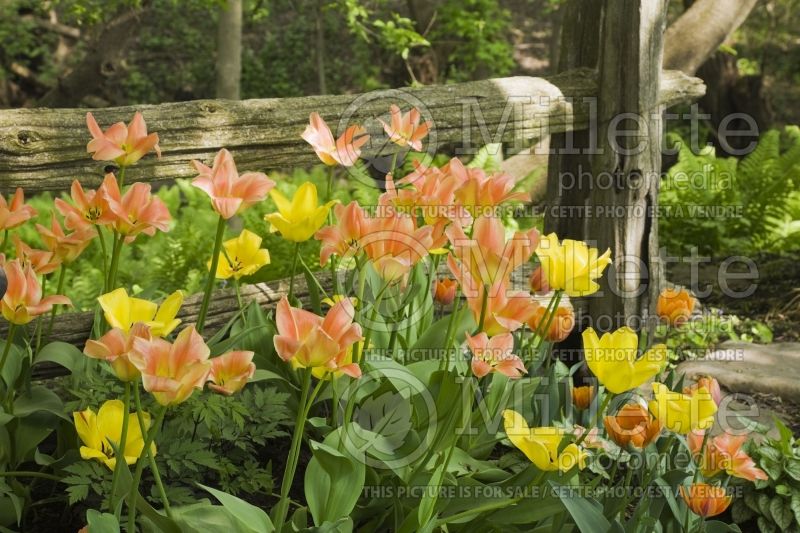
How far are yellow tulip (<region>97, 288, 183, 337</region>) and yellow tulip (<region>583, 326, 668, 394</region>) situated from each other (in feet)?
2.37

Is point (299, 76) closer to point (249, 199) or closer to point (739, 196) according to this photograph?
point (739, 196)

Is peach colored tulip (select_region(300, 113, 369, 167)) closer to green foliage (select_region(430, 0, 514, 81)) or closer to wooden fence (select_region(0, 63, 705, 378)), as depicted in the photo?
wooden fence (select_region(0, 63, 705, 378))

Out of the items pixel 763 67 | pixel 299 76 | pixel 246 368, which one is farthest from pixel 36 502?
pixel 763 67

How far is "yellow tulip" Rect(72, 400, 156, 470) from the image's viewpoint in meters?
1.43

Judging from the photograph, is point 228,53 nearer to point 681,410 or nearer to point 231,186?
point 231,186

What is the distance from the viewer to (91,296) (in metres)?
4.11

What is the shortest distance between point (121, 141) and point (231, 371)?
2.04 ft

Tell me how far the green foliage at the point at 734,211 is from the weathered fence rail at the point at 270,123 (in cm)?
190

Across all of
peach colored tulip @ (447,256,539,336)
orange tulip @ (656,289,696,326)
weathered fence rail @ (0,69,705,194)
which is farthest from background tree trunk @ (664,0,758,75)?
peach colored tulip @ (447,256,539,336)

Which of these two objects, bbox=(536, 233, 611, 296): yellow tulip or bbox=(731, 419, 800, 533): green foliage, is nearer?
bbox=(536, 233, 611, 296): yellow tulip

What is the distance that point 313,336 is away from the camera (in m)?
1.21

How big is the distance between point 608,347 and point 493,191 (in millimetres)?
367

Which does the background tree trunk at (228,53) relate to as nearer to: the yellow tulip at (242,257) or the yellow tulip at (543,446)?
the yellow tulip at (242,257)

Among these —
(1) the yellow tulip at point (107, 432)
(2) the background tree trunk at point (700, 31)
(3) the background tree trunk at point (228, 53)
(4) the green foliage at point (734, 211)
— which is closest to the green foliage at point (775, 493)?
(1) the yellow tulip at point (107, 432)
